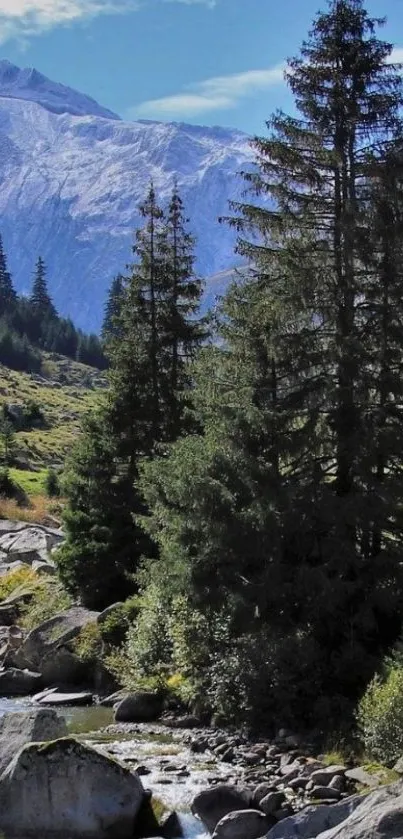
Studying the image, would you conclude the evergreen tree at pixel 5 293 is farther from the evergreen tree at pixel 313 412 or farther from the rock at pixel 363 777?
the rock at pixel 363 777

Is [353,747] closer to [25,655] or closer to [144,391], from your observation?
[25,655]

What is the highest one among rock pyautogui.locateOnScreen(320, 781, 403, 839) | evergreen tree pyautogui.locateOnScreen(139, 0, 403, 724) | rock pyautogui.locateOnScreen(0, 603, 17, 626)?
evergreen tree pyautogui.locateOnScreen(139, 0, 403, 724)

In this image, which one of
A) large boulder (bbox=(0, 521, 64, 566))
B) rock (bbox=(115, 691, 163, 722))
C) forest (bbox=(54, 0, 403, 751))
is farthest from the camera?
large boulder (bbox=(0, 521, 64, 566))

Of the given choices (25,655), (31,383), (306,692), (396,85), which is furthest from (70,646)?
(31,383)

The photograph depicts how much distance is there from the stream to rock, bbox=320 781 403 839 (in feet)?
12.3

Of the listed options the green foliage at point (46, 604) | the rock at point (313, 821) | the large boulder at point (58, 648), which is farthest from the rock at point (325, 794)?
the green foliage at point (46, 604)

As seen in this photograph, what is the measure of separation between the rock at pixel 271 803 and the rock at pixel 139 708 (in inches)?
301

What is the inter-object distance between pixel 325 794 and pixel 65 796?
4.17 meters

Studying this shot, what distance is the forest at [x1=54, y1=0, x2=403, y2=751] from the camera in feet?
63.9

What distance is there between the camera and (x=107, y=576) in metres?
30.9

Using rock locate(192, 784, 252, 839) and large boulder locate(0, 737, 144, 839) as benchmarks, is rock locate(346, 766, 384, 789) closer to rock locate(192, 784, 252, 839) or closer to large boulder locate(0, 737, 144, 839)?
rock locate(192, 784, 252, 839)

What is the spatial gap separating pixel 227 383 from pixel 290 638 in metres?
6.01

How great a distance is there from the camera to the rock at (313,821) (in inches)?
482

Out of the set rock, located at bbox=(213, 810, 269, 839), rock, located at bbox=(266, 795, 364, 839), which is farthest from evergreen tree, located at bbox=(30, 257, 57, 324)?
rock, located at bbox=(266, 795, 364, 839)
